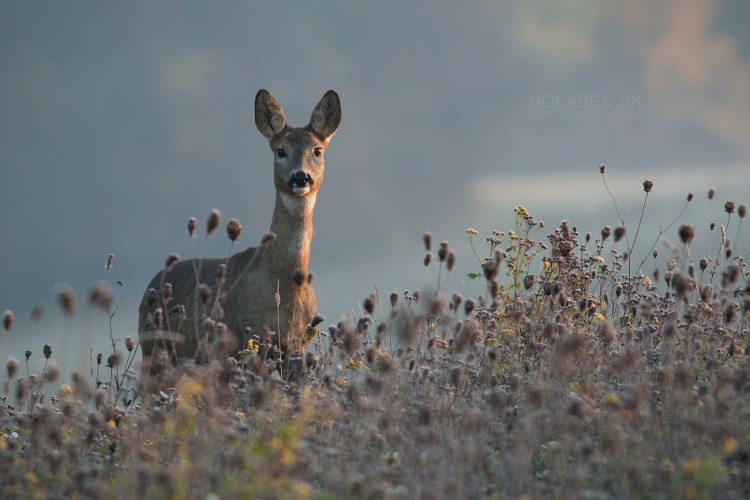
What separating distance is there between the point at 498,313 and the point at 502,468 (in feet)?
11.4

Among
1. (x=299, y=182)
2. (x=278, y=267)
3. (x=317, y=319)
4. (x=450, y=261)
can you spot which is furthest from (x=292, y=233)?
(x=450, y=261)

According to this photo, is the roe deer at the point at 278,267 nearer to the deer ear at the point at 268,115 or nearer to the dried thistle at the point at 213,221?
the deer ear at the point at 268,115

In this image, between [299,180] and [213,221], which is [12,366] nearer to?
[213,221]

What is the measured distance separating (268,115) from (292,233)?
163 centimetres

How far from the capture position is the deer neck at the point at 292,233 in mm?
10211

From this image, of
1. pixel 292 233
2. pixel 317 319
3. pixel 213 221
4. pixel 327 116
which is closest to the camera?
pixel 213 221

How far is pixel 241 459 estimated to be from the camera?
5.48 meters

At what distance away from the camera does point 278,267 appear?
33.4 feet

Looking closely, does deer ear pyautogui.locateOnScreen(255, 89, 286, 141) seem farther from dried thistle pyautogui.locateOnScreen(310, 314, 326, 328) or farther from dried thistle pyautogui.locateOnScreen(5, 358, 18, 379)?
dried thistle pyautogui.locateOnScreen(5, 358, 18, 379)

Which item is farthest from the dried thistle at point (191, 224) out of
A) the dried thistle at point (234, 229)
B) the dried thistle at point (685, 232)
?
the dried thistle at point (685, 232)

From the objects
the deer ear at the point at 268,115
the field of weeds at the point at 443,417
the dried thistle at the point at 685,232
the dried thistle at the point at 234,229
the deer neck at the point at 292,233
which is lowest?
the field of weeds at the point at 443,417

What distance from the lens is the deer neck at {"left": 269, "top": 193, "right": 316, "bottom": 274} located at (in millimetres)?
10211

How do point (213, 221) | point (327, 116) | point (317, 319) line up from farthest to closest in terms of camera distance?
point (327, 116) < point (317, 319) < point (213, 221)

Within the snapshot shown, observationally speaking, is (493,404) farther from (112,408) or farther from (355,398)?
(112,408)
